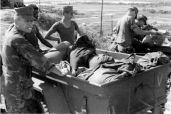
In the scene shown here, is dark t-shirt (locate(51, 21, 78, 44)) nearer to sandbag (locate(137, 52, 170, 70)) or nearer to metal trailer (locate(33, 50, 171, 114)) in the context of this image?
metal trailer (locate(33, 50, 171, 114))

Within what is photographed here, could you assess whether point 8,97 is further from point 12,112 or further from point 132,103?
point 132,103

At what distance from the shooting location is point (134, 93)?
3.66 meters

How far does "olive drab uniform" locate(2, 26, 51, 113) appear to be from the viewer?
3.53m

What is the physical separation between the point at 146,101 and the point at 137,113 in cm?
30

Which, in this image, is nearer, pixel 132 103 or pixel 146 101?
pixel 132 103

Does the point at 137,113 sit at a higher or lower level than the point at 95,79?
lower

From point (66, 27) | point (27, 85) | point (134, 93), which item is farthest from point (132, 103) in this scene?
point (66, 27)

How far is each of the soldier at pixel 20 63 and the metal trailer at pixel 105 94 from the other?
0.70 feet

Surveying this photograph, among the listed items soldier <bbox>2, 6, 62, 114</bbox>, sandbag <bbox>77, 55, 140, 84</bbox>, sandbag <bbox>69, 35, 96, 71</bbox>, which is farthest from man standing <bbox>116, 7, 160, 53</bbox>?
soldier <bbox>2, 6, 62, 114</bbox>

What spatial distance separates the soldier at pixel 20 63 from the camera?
353 cm

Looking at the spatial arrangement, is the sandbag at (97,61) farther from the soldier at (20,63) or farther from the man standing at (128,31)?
the man standing at (128,31)

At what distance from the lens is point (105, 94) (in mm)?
3227

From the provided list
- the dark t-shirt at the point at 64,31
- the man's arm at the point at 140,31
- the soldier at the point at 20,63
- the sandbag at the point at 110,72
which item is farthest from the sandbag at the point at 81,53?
the man's arm at the point at 140,31

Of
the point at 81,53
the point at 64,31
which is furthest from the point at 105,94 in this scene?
the point at 64,31
